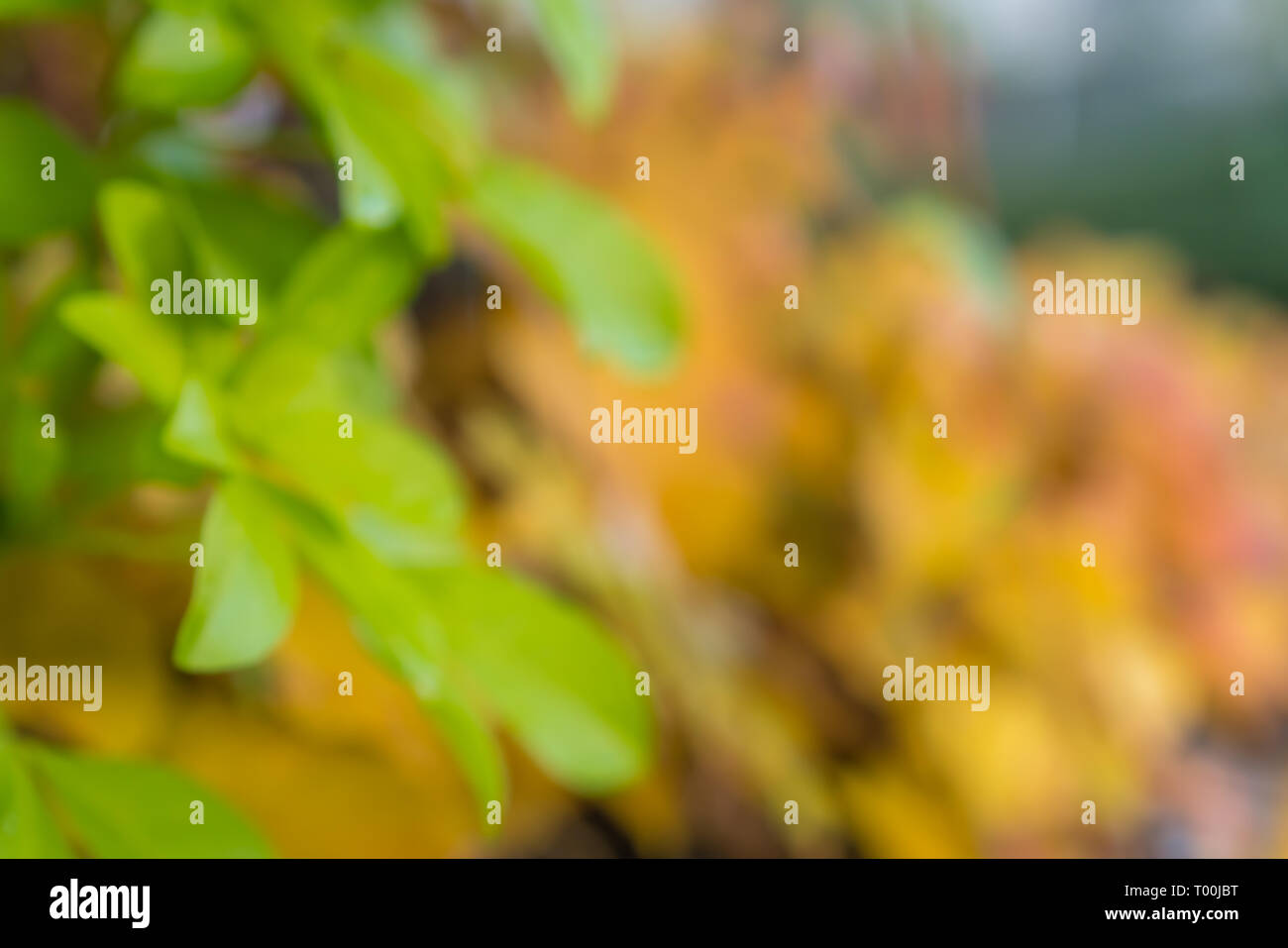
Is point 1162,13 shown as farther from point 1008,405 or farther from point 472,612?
point 472,612

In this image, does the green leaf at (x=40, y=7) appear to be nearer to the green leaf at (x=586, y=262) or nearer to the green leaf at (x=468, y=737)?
the green leaf at (x=586, y=262)

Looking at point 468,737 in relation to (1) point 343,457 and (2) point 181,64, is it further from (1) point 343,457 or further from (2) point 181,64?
(2) point 181,64

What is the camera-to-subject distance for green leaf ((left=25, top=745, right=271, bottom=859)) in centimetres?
34

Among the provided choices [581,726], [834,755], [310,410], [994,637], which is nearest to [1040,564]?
[994,637]

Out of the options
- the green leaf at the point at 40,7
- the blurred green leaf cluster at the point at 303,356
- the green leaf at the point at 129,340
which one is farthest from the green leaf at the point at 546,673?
the green leaf at the point at 40,7

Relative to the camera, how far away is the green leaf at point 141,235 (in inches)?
12.9

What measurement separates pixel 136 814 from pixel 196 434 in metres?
0.13

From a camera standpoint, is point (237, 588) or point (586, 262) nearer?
point (237, 588)

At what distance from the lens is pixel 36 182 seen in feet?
1.18

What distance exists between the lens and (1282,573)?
0.87 m

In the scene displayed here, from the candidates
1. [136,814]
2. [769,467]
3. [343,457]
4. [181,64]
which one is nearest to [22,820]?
[136,814]

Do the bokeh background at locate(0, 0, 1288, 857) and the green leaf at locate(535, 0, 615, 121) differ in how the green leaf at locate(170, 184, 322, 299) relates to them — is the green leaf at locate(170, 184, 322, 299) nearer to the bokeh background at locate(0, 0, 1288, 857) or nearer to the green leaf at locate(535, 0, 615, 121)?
the bokeh background at locate(0, 0, 1288, 857)

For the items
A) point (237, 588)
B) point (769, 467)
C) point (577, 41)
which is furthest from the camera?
point (769, 467)

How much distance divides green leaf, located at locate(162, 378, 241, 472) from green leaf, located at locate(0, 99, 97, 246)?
0.10m
